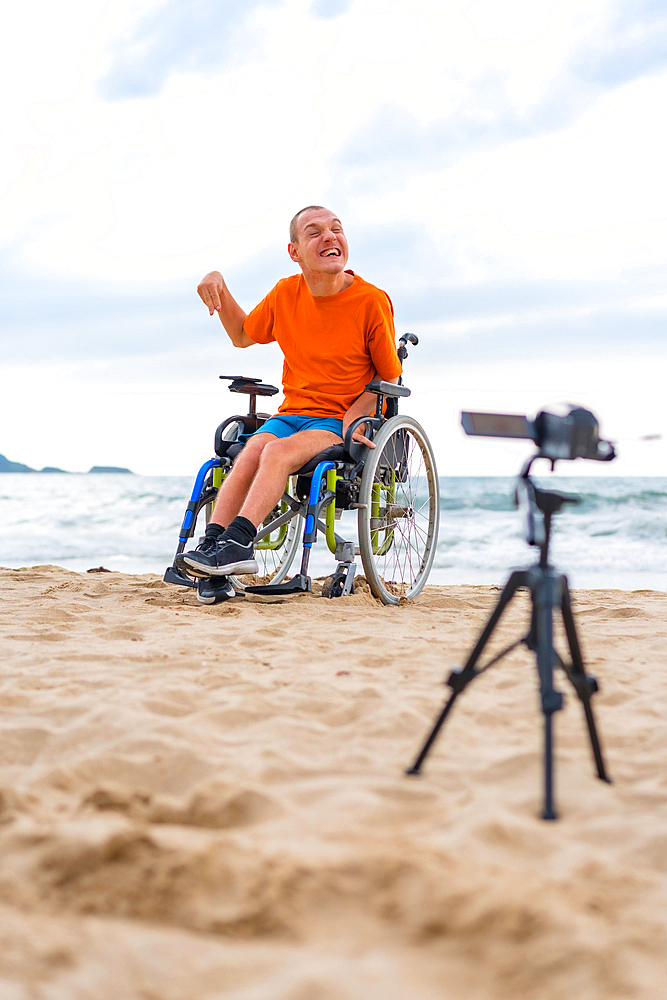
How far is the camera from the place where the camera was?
56.8 inches

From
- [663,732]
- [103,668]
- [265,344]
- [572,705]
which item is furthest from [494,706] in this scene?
[265,344]

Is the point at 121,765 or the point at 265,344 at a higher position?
the point at 265,344

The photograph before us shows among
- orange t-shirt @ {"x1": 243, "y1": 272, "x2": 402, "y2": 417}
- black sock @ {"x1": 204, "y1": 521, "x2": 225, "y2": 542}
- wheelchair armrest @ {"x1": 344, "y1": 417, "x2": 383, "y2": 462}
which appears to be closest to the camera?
black sock @ {"x1": 204, "y1": 521, "x2": 225, "y2": 542}

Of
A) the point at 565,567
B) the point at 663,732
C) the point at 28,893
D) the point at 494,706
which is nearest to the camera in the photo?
the point at 28,893

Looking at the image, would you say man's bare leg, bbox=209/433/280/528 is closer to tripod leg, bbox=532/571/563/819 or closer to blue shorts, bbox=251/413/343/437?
blue shorts, bbox=251/413/343/437

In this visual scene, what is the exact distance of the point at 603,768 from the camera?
161 centimetres

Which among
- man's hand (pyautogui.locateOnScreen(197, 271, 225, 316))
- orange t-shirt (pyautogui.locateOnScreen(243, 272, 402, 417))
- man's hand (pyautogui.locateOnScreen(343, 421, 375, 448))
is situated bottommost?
man's hand (pyautogui.locateOnScreen(343, 421, 375, 448))

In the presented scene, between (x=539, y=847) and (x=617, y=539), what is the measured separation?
9.99 metres

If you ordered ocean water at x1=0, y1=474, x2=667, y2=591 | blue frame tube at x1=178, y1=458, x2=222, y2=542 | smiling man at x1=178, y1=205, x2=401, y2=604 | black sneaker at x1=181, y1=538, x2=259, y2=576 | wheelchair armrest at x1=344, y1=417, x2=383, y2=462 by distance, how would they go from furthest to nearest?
ocean water at x1=0, y1=474, x2=667, y2=591, blue frame tube at x1=178, y1=458, x2=222, y2=542, wheelchair armrest at x1=344, y1=417, x2=383, y2=462, smiling man at x1=178, y1=205, x2=401, y2=604, black sneaker at x1=181, y1=538, x2=259, y2=576

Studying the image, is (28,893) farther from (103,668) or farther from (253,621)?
(253,621)

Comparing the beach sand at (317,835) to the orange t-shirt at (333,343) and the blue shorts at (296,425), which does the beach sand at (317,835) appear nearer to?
the blue shorts at (296,425)

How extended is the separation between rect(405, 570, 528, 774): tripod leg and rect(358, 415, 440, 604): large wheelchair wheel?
2.05 m

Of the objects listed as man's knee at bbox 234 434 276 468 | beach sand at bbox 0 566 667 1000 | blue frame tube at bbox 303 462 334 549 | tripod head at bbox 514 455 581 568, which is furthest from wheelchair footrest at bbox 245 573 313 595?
tripod head at bbox 514 455 581 568

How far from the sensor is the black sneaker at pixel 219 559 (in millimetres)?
3354
